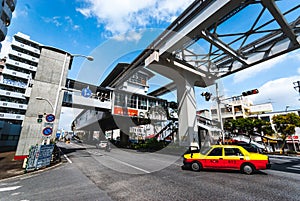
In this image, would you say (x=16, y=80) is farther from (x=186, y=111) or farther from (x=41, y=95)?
(x=186, y=111)

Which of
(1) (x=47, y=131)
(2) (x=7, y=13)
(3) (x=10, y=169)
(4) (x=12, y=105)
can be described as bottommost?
(3) (x=10, y=169)

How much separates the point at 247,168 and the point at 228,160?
83cm

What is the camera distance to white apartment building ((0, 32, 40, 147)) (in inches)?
1288

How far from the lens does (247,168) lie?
6.72 m

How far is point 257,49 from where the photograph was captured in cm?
1319

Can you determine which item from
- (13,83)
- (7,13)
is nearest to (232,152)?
(7,13)

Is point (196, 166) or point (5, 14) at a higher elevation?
point (5, 14)

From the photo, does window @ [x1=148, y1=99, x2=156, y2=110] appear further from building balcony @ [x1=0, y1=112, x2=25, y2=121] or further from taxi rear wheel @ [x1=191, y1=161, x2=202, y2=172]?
building balcony @ [x1=0, y1=112, x2=25, y2=121]

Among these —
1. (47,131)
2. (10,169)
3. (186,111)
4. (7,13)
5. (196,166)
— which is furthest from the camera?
(7,13)

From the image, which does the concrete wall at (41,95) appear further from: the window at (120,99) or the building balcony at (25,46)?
the building balcony at (25,46)

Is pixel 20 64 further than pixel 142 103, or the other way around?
pixel 20 64

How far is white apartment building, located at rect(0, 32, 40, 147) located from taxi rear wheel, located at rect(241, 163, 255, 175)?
38.6m

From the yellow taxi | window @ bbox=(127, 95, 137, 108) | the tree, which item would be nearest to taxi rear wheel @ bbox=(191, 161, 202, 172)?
the yellow taxi

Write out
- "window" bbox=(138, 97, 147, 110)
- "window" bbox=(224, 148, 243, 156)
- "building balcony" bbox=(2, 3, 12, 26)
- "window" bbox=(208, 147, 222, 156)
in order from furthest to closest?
"window" bbox=(138, 97, 147, 110) → "building balcony" bbox=(2, 3, 12, 26) → "window" bbox=(208, 147, 222, 156) → "window" bbox=(224, 148, 243, 156)
